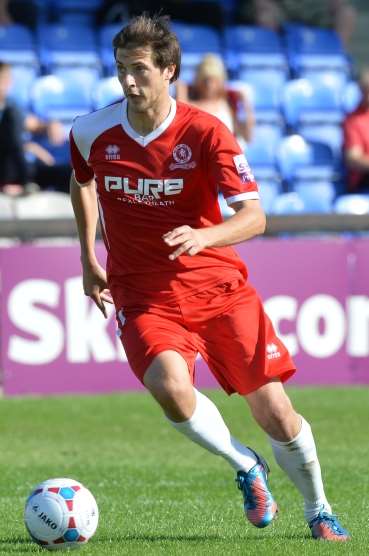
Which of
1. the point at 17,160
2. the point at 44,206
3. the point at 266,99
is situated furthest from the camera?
the point at 266,99

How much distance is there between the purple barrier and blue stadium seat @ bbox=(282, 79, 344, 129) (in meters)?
4.11

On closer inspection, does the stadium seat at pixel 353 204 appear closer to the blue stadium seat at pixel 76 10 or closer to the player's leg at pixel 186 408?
the blue stadium seat at pixel 76 10

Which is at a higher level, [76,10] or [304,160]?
A: [76,10]

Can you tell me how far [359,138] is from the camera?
1410cm

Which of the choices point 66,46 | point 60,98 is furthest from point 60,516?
point 66,46

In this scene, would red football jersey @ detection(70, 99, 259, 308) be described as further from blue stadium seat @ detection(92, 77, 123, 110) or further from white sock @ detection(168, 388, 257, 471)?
blue stadium seat @ detection(92, 77, 123, 110)

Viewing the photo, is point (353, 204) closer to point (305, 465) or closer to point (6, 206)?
point (6, 206)

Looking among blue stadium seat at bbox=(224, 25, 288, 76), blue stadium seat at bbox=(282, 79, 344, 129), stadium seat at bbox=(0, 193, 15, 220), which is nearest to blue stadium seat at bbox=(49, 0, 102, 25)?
blue stadium seat at bbox=(224, 25, 288, 76)

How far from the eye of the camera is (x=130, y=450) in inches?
357

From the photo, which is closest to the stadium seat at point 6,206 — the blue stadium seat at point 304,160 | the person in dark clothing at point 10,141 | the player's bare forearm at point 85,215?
the person in dark clothing at point 10,141

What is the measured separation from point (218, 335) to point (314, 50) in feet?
36.0

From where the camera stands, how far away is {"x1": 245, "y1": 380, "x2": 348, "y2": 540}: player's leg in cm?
574

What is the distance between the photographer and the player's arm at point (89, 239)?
6.13m

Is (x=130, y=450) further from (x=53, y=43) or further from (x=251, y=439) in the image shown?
(x=53, y=43)
